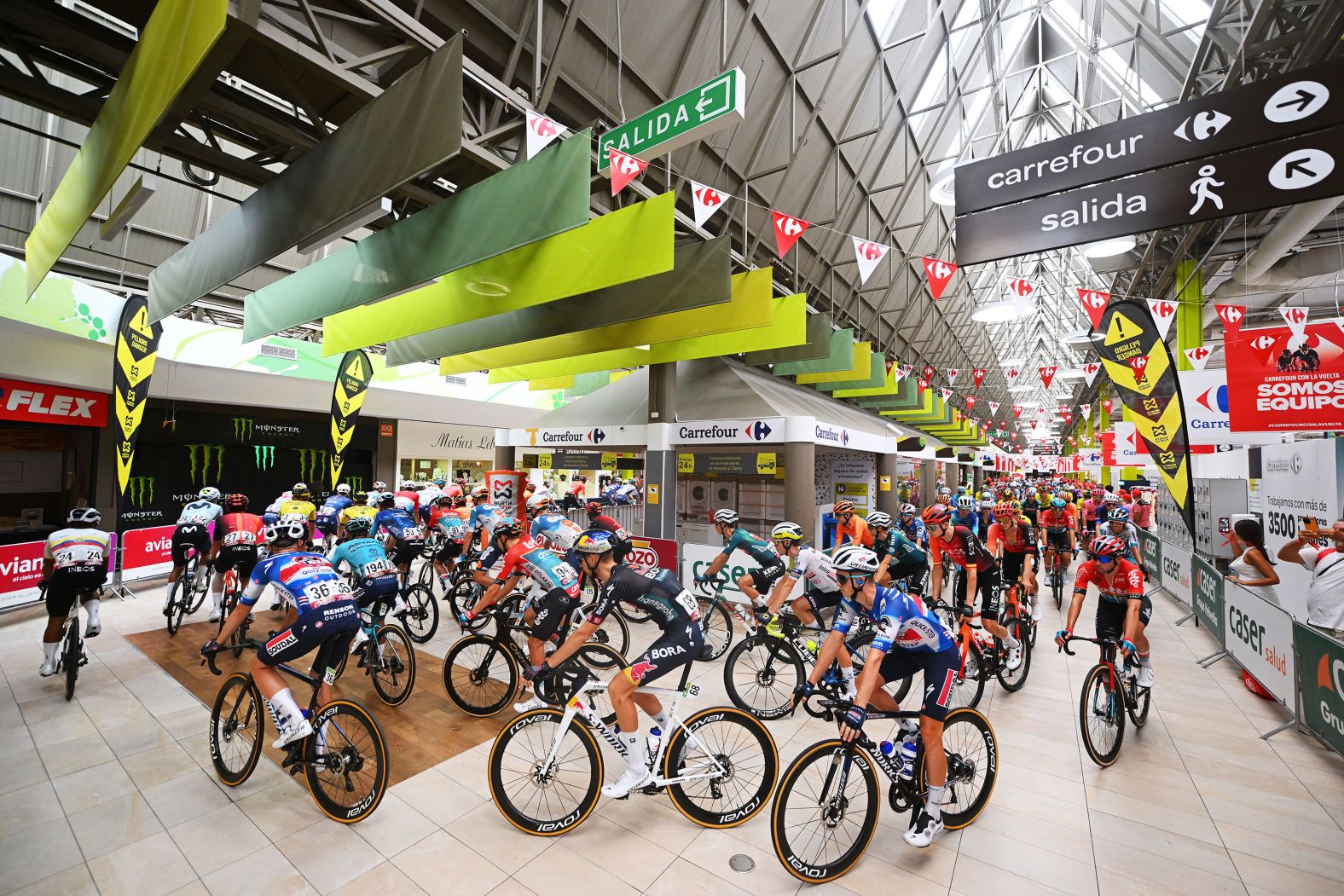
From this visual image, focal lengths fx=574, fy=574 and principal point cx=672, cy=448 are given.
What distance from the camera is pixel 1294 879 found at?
340 centimetres

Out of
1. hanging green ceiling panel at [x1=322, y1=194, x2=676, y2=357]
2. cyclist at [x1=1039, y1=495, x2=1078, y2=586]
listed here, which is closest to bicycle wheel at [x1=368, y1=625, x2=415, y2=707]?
hanging green ceiling panel at [x1=322, y1=194, x2=676, y2=357]

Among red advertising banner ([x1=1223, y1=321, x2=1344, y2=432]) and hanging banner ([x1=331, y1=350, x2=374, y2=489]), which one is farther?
hanging banner ([x1=331, y1=350, x2=374, y2=489])

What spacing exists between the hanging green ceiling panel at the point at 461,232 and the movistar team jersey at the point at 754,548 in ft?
13.8

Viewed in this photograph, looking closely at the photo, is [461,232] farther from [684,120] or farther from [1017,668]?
[1017,668]

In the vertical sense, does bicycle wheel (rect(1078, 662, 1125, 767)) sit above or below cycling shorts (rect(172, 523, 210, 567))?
below

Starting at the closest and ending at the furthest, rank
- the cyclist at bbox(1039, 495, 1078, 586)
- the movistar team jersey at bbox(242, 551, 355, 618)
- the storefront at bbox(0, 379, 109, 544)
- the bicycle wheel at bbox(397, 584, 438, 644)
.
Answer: the movistar team jersey at bbox(242, 551, 355, 618) → the bicycle wheel at bbox(397, 584, 438, 644) → the cyclist at bbox(1039, 495, 1078, 586) → the storefront at bbox(0, 379, 109, 544)

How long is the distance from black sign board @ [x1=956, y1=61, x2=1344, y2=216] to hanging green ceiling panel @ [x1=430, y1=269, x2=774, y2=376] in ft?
10.5

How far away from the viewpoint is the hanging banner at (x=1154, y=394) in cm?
676

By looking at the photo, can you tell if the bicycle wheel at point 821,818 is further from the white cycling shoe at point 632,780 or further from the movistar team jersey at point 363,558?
the movistar team jersey at point 363,558

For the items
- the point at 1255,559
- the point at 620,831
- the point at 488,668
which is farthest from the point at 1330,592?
the point at 488,668

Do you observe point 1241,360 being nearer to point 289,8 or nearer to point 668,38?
point 668,38

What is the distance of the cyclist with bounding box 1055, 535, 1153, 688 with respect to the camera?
4.84 metres

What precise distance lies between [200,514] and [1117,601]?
36.4 ft

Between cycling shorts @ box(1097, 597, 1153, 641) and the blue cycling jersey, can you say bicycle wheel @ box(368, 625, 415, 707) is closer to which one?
the blue cycling jersey
